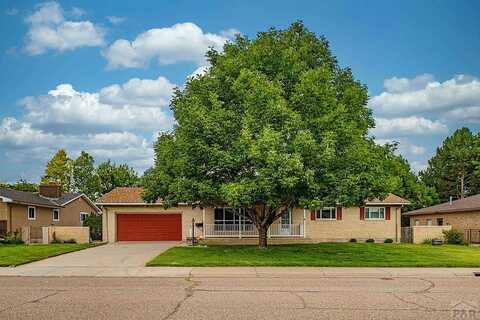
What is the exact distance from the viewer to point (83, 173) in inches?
3162

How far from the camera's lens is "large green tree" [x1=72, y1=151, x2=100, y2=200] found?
77875mm

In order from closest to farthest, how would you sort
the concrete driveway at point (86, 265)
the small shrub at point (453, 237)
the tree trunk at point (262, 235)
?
the concrete driveway at point (86, 265), the tree trunk at point (262, 235), the small shrub at point (453, 237)

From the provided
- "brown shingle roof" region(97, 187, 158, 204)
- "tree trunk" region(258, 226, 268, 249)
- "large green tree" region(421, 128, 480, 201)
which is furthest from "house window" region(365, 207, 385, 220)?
"large green tree" region(421, 128, 480, 201)

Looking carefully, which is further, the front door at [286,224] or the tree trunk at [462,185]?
the tree trunk at [462,185]

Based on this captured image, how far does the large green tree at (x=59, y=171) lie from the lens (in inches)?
3162

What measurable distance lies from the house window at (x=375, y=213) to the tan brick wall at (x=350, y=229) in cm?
30

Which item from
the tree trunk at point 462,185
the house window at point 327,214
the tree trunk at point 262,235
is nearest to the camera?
the tree trunk at point 262,235

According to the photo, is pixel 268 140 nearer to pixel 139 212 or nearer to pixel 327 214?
pixel 327 214

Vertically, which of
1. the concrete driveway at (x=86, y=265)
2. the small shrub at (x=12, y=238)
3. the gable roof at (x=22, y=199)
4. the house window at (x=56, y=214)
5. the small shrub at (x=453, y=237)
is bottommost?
the small shrub at (x=453, y=237)

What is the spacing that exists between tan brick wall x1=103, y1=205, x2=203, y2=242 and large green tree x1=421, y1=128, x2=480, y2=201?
139ft

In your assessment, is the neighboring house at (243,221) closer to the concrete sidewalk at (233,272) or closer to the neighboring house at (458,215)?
the neighboring house at (458,215)

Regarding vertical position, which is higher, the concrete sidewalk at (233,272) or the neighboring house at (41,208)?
the neighboring house at (41,208)

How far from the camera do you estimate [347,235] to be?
38.0 m

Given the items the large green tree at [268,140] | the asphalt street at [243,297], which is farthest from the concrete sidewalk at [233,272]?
the large green tree at [268,140]
